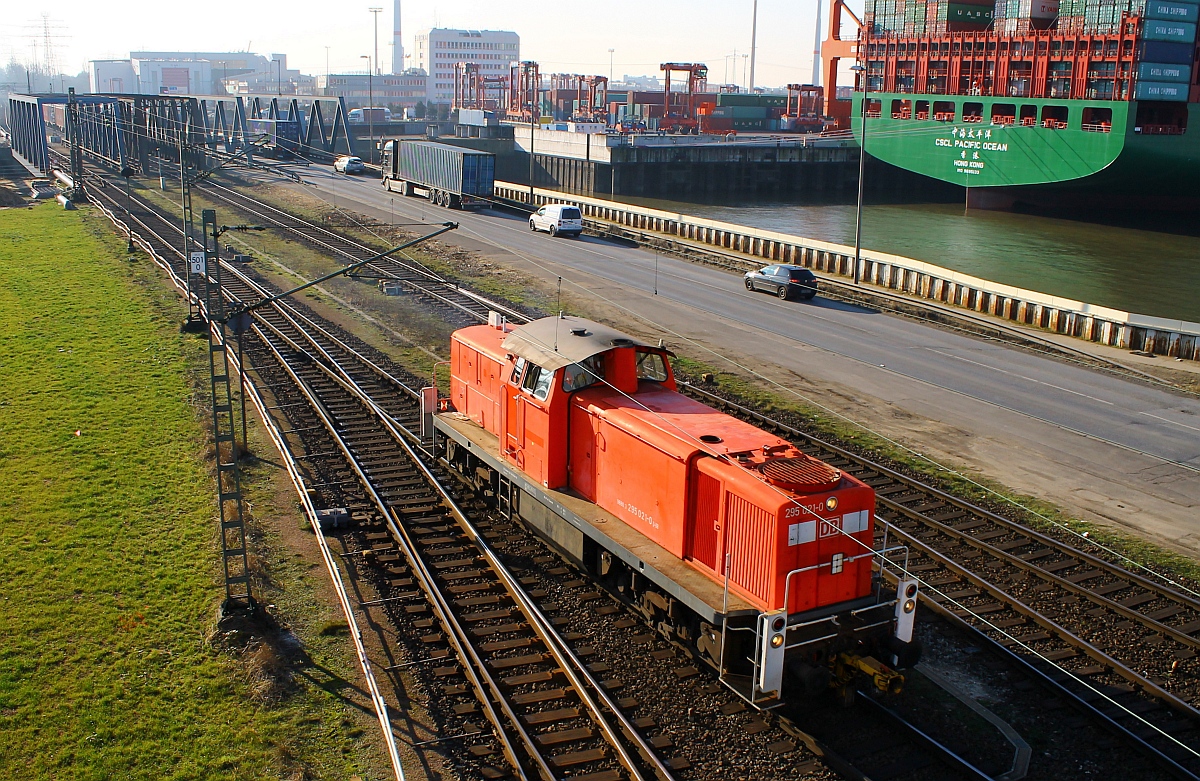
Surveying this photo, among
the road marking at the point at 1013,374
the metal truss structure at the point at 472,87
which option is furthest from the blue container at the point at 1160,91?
the metal truss structure at the point at 472,87

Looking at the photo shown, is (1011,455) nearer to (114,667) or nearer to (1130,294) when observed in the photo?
(114,667)

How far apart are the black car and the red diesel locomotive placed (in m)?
25.7

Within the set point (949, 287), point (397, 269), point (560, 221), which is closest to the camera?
point (949, 287)

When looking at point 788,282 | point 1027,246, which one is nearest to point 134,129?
point 788,282

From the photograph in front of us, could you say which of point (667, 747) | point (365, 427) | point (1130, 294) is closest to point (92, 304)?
point (365, 427)

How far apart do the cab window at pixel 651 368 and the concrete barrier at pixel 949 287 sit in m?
24.2

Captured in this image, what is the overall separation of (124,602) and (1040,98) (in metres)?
78.5

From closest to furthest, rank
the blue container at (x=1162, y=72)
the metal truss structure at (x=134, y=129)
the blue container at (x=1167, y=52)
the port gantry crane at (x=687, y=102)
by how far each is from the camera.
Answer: the blue container at (x=1167, y=52)
the blue container at (x=1162, y=72)
the metal truss structure at (x=134, y=129)
the port gantry crane at (x=687, y=102)

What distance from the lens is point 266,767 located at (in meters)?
11.1

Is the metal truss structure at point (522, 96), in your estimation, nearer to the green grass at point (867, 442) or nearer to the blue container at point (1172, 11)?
the blue container at point (1172, 11)

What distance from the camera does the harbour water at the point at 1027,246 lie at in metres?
51.8

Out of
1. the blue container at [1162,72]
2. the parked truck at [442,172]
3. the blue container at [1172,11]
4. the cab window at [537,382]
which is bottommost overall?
the cab window at [537,382]

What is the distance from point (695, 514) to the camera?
1299 cm

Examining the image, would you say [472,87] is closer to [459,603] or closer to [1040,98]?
[1040,98]
